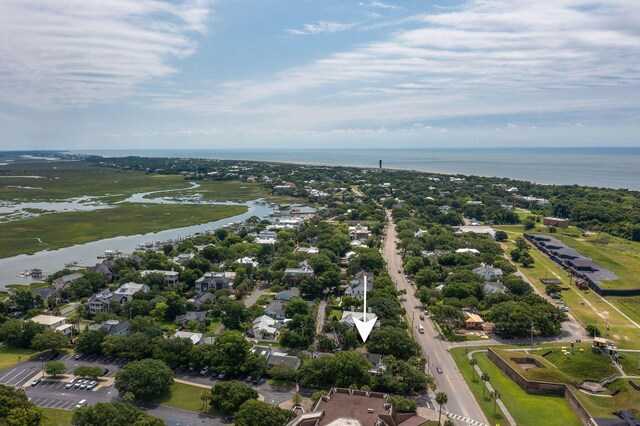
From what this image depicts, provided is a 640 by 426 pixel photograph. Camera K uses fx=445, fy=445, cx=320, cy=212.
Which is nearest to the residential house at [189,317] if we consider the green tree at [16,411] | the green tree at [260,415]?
the green tree at [16,411]

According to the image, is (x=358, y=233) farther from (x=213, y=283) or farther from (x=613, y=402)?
(x=613, y=402)

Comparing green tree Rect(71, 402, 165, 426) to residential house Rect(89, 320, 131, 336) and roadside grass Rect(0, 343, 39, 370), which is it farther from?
roadside grass Rect(0, 343, 39, 370)

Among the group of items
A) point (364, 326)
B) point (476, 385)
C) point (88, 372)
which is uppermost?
point (364, 326)

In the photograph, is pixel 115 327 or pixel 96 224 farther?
pixel 96 224

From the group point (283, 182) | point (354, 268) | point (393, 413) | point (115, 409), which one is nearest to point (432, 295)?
point (354, 268)

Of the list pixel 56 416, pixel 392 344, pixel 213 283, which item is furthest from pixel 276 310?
pixel 56 416

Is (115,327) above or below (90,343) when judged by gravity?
above

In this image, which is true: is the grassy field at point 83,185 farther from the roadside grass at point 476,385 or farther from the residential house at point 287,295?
the roadside grass at point 476,385
